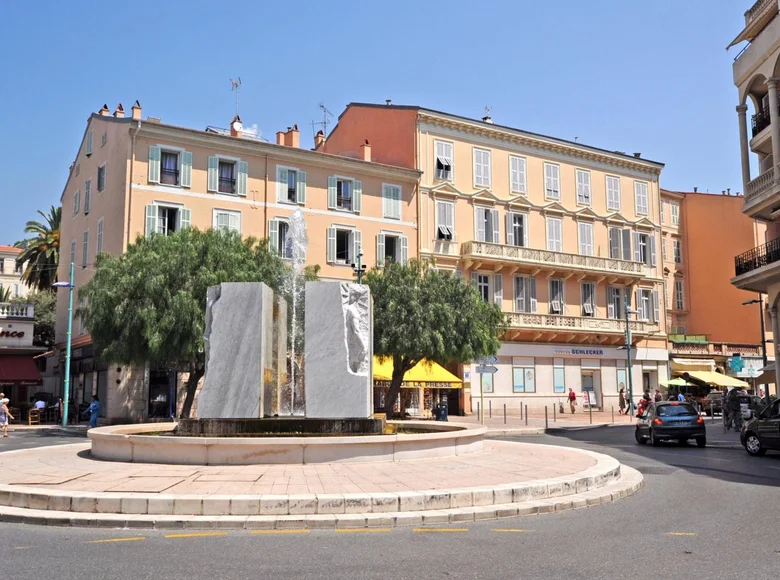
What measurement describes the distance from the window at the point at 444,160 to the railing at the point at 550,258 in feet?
13.8

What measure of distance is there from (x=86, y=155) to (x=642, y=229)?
Result: 35.4 meters

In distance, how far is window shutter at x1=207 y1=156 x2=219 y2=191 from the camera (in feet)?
118

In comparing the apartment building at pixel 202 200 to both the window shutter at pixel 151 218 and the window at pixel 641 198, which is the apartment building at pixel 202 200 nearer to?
the window shutter at pixel 151 218

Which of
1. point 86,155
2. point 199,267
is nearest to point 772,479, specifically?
point 199,267

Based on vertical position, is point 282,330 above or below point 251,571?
above

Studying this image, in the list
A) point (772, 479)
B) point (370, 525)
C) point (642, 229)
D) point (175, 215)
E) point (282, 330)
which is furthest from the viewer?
point (642, 229)

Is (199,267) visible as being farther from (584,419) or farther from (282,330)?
(584,419)

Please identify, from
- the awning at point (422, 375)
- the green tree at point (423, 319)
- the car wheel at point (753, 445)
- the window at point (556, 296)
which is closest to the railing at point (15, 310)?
the awning at point (422, 375)

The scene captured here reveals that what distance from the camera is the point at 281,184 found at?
37781 mm

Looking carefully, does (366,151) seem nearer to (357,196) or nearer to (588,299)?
(357,196)

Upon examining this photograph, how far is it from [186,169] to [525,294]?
2063 centimetres

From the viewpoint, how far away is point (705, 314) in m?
56.1

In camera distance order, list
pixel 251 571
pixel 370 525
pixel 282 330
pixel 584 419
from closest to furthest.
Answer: pixel 251 571, pixel 370 525, pixel 282 330, pixel 584 419

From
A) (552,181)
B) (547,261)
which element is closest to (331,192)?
(547,261)
